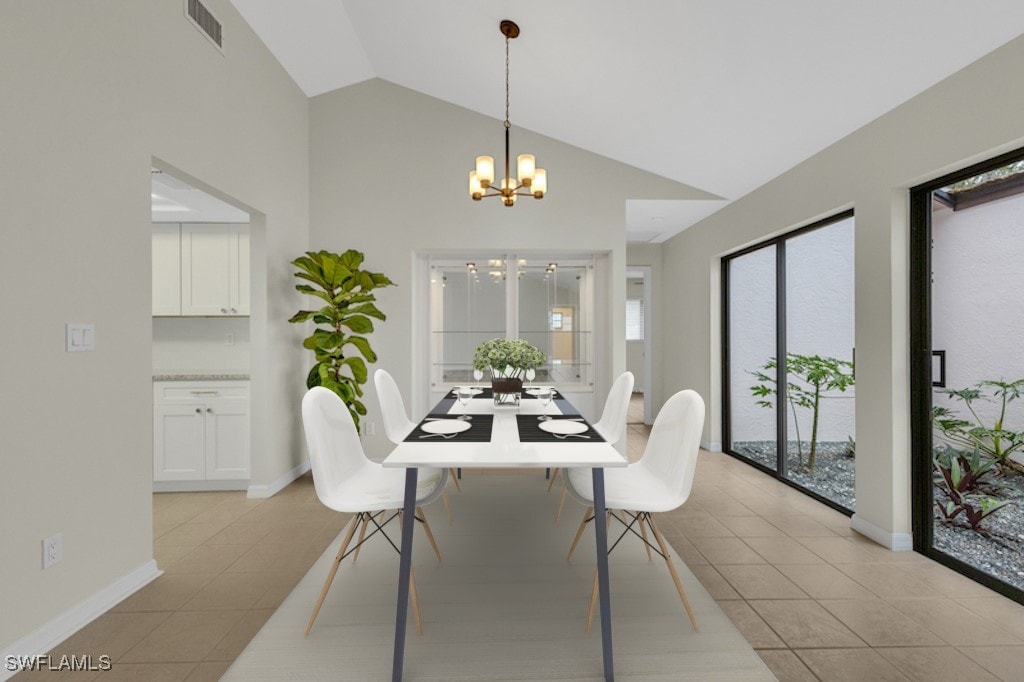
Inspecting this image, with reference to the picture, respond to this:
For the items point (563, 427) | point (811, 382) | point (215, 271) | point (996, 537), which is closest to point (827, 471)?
point (811, 382)

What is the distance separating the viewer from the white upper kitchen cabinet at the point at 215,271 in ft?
13.0

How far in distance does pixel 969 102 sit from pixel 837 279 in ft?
4.54

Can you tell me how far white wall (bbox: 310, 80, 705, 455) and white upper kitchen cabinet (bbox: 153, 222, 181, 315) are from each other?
3.47 feet

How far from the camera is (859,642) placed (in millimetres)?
1879

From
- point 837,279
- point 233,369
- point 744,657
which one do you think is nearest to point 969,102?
point 837,279

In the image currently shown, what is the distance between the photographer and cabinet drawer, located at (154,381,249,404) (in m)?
3.60

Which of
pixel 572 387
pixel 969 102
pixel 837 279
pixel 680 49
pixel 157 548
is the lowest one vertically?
pixel 157 548

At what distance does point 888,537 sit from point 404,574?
2733 millimetres

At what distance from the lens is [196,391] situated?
143 inches

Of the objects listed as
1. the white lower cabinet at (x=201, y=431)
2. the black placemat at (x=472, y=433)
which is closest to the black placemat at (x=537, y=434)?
the black placemat at (x=472, y=433)

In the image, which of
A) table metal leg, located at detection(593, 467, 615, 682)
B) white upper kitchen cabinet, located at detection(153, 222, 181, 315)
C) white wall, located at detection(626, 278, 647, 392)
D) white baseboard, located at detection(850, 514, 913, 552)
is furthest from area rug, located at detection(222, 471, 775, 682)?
white wall, located at detection(626, 278, 647, 392)

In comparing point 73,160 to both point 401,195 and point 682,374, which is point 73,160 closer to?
point 401,195

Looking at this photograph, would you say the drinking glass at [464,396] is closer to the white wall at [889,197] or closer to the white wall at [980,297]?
the white wall at [889,197]

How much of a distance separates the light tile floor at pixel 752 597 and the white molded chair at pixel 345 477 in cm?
48
